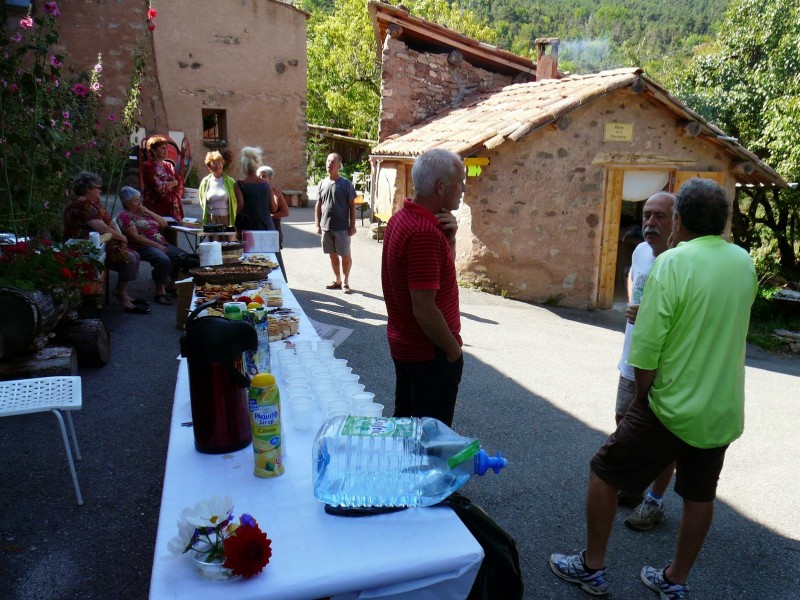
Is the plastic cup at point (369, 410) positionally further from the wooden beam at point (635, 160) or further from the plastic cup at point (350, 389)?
the wooden beam at point (635, 160)

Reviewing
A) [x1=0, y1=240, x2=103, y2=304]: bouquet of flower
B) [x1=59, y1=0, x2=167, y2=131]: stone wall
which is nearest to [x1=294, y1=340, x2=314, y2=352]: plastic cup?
[x1=0, y1=240, x2=103, y2=304]: bouquet of flower

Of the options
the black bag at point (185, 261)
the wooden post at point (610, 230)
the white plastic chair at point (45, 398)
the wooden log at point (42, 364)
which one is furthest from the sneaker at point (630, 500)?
the wooden post at point (610, 230)

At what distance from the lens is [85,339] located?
16.5 feet

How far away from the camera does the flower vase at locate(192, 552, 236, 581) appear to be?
1498 mm

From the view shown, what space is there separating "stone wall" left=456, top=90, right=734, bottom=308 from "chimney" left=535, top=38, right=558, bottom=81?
139 inches

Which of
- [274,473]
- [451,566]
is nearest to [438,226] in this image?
[274,473]

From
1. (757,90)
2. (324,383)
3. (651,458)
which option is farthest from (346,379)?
(757,90)

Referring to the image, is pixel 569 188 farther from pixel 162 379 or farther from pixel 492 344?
pixel 162 379

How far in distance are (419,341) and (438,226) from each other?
0.51 metres

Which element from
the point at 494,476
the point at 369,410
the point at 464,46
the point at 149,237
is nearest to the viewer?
the point at 369,410

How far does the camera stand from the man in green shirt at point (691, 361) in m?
2.28

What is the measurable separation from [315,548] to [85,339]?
414cm

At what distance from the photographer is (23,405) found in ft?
9.87

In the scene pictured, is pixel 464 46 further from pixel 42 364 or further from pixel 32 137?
pixel 42 364
